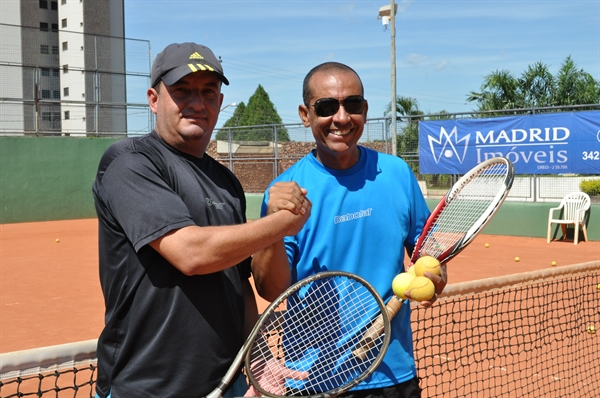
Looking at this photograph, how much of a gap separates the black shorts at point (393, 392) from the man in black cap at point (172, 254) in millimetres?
532

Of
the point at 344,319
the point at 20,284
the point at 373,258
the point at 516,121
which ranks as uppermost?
the point at 516,121

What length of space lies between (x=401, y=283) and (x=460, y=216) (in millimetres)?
891

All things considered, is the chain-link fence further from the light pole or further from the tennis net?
the tennis net

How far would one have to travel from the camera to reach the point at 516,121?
13836mm

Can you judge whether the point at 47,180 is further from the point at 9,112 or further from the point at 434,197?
the point at 434,197

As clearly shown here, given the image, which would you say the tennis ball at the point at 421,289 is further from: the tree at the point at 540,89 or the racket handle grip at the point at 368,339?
the tree at the point at 540,89

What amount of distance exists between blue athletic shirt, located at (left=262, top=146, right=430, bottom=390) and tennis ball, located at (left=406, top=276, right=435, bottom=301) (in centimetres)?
12

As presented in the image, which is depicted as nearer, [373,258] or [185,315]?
[185,315]

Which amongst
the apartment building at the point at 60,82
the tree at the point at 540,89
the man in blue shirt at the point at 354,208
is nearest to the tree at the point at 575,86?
the tree at the point at 540,89

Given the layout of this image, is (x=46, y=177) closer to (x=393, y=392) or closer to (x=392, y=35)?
(x=392, y=35)

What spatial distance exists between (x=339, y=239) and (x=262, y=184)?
18.3m

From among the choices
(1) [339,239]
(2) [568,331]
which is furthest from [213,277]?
(2) [568,331]

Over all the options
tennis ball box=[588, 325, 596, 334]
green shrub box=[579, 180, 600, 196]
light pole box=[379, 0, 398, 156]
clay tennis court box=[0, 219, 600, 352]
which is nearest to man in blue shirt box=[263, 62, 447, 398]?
tennis ball box=[588, 325, 596, 334]

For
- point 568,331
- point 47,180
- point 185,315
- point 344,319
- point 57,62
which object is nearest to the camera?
point 185,315
